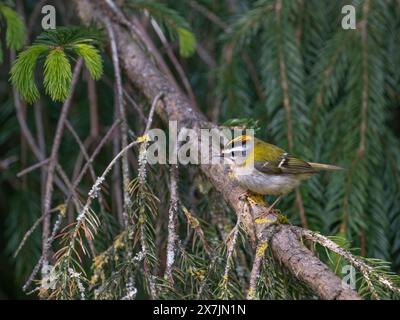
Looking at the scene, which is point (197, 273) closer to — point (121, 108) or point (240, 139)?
point (240, 139)

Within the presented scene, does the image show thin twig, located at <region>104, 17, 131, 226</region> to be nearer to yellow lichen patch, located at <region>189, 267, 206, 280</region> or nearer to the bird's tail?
yellow lichen patch, located at <region>189, 267, 206, 280</region>

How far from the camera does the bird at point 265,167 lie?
2.32 m

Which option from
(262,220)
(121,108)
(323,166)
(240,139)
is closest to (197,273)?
(262,220)

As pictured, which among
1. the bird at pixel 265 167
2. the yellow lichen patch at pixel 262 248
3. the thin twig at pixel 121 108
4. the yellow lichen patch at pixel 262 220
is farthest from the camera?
the bird at pixel 265 167

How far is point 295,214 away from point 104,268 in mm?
896

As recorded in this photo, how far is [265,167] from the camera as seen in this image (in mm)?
2672

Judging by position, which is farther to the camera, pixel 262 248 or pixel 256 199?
pixel 256 199

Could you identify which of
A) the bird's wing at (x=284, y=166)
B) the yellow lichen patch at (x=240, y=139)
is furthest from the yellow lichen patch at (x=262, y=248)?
the bird's wing at (x=284, y=166)

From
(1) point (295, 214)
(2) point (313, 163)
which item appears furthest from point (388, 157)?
(1) point (295, 214)

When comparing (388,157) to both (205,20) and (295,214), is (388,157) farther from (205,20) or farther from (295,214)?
(205,20)

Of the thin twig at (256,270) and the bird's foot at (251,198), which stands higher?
the bird's foot at (251,198)

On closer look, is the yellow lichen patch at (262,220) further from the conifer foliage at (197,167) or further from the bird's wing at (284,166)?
the bird's wing at (284,166)

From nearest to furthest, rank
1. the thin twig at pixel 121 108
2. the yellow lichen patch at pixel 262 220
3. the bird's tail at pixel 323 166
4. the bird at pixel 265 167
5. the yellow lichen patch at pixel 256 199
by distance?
the yellow lichen patch at pixel 262 220, the thin twig at pixel 121 108, the yellow lichen patch at pixel 256 199, the bird at pixel 265 167, the bird's tail at pixel 323 166

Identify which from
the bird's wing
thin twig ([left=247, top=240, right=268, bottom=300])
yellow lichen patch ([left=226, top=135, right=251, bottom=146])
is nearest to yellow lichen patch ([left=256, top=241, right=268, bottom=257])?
thin twig ([left=247, top=240, right=268, bottom=300])
